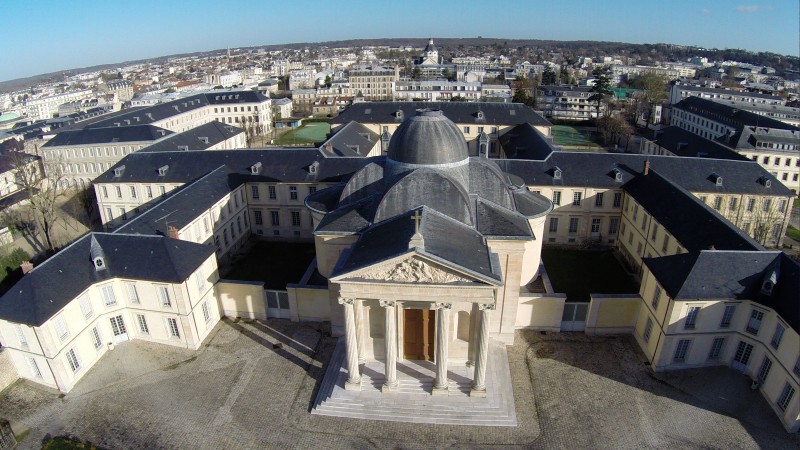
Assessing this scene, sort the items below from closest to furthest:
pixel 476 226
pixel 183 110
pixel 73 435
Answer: pixel 73 435 → pixel 476 226 → pixel 183 110

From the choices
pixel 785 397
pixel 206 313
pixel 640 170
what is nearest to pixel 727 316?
pixel 785 397

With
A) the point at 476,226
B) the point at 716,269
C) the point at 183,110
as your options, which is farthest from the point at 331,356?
the point at 183,110

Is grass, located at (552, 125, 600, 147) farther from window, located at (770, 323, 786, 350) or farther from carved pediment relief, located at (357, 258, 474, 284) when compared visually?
carved pediment relief, located at (357, 258, 474, 284)

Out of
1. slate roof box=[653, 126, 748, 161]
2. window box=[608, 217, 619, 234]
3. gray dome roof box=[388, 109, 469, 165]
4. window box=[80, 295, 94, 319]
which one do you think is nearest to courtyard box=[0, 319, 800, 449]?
window box=[80, 295, 94, 319]

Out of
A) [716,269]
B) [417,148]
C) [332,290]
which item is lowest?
[332,290]

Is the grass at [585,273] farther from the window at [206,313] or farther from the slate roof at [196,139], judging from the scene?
the slate roof at [196,139]

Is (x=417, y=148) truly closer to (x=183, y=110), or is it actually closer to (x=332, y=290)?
(x=332, y=290)
